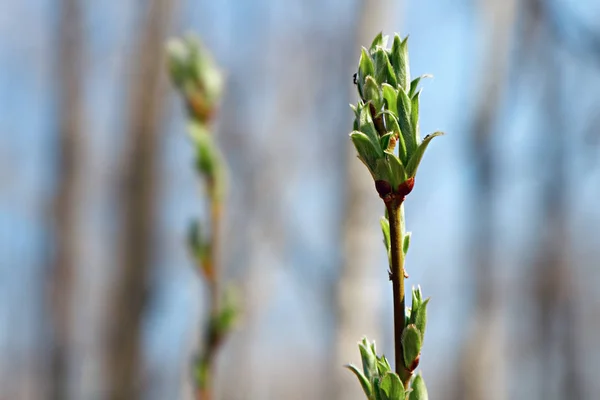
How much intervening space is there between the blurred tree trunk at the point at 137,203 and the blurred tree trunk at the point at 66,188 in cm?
43

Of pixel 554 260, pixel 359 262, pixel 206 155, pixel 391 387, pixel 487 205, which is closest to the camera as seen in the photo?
pixel 391 387

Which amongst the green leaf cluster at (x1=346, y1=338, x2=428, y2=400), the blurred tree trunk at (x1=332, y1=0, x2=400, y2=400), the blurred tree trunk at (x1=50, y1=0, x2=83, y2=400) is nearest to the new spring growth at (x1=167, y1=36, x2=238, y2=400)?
the green leaf cluster at (x1=346, y1=338, x2=428, y2=400)

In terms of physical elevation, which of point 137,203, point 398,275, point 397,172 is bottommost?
point 398,275

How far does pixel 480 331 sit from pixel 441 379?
10442 mm

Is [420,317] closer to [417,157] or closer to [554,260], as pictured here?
[417,157]

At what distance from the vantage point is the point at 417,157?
0.66 m

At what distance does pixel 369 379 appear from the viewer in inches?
26.4

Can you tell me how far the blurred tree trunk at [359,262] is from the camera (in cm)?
361

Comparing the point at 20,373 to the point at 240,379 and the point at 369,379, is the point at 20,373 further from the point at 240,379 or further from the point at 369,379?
the point at 369,379

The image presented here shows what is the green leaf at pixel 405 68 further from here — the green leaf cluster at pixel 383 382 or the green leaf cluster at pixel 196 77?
the green leaf cluster at pixel 196 77

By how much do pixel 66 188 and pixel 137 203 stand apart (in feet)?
2.99

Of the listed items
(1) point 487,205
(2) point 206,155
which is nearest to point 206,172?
(2) point 206,155

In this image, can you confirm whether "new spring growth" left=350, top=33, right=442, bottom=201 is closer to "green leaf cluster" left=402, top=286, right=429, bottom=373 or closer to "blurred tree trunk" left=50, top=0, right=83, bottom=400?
"green leaf cluster" left=402, top=286, right=429, bottom=373

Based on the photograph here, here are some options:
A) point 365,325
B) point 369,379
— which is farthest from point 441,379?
point 369,379
